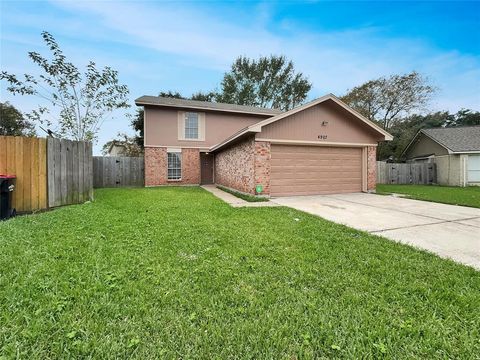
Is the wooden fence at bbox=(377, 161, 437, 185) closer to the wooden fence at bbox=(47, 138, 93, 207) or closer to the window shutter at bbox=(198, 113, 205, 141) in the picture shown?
the window shutter at bbox=(198, 113, 205, 141)

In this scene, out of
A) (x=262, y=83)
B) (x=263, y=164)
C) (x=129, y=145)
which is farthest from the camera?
(x=262, y=83)

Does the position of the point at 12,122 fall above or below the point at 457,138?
above

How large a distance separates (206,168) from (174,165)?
2.26m

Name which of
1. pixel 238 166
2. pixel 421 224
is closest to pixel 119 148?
pixel 238 166

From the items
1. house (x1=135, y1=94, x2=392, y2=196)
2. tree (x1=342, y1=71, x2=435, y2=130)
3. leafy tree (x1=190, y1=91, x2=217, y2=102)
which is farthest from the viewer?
leafy tree (x1=190, y1=91, x2=217, y2=102)

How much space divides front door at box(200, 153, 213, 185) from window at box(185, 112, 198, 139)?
1.53 meters

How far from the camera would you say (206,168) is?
16391 mm

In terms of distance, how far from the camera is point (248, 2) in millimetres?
9562

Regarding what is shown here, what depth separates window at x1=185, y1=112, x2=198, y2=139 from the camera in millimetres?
15250

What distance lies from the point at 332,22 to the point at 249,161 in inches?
291

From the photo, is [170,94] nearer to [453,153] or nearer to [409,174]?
[409,174]

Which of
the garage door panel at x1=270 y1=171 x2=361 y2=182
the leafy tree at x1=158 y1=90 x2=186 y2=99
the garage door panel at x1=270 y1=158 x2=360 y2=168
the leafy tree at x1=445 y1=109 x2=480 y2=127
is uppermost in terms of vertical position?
the leafy tree at x1=158 y1=90 x2=186 y2=99

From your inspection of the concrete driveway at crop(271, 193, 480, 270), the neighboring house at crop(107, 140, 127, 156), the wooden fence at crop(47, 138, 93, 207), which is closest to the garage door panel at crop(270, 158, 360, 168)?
the concrete driveway at crop(271, 193, 480, 270)

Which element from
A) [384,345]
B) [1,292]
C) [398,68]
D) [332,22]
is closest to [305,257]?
[384,345]
